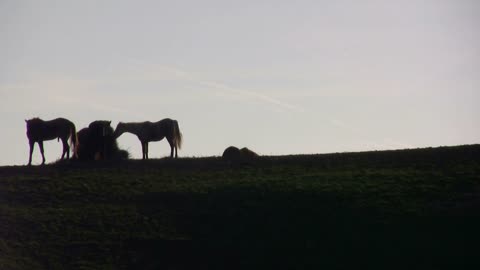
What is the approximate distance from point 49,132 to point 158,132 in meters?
5.41

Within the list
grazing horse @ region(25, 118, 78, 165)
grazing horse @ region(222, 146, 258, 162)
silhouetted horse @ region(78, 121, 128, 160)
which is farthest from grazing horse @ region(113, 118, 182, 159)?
grazing horse @ region(25, 118, 78, 165)

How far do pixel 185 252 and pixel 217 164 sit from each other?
11.5 m

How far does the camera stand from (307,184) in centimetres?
3981

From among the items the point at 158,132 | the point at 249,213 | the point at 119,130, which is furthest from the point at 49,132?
the point at 249,213

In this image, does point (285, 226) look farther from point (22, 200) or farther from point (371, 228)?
point (22, 200)

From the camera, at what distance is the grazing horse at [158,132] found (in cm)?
4753

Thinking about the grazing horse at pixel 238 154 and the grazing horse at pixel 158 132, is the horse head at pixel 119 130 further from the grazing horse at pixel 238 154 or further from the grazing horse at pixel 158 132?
the grazing horse at pixel 238 154

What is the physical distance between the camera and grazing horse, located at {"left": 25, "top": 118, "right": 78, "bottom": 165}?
4625 centimetres

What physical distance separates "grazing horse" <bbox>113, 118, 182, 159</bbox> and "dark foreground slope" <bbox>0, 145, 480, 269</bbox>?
294 cm

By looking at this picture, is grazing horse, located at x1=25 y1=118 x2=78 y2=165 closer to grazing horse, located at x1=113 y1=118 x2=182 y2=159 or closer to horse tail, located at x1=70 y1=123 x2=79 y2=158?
horse tail, located at x1=70 y1=123 x2=79 y2=158

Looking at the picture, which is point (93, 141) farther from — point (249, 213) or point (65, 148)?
point (249, 213)

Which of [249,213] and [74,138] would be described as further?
[74,138]

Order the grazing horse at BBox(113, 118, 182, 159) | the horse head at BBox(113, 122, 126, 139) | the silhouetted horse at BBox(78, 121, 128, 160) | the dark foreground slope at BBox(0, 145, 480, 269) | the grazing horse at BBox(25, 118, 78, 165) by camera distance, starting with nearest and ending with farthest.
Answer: the dark foreground slope at BBox(0, 145, 480, 269) < the grazing horse at BBox(25, 118, 78, 165) < the silhouetted horse at BBox(78, 121, 128, 160) < the grazing horse at BBox(113, 118, 182, 159) < the horse head at BBox(113, 122, 126, 139)

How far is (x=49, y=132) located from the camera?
46.3 metres
